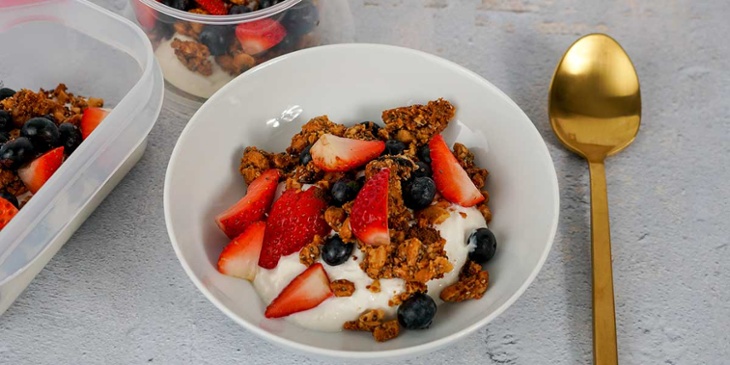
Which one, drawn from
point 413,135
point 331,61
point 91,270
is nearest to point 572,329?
point 413,135

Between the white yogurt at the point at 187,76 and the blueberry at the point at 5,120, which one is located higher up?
the blueberry at the point at 5,120

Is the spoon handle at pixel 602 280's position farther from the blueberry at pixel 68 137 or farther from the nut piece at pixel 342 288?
the blueberry at pixel 68 137

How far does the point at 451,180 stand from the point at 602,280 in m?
0.29

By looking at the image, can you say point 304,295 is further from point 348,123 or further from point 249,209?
point 348,123

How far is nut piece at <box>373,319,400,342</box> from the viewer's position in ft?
3.45

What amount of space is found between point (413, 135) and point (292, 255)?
31 centimetres

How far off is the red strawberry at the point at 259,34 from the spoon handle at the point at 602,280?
65 cm

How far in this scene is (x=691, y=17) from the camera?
5.52 feet

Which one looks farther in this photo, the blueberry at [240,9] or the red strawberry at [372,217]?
the blueberry at [240,9]

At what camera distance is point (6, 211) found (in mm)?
1143

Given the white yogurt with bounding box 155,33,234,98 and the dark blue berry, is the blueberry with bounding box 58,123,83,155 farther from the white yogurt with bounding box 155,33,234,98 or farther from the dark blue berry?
the dark blue berry

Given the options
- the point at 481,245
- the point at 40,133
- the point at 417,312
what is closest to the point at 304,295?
the point at 417,312

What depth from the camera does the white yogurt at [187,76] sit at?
4.83 ft

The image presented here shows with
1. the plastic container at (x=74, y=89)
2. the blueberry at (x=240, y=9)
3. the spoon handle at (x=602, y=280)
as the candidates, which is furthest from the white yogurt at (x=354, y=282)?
the blueberry at (x=240, y=9)
